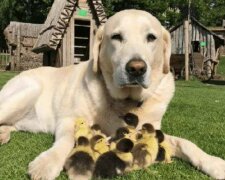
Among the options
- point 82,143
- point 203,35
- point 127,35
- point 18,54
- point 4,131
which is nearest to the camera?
point 82,143

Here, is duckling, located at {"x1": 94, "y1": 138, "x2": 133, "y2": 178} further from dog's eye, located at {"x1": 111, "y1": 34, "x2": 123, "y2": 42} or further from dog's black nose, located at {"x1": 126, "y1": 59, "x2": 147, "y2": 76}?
dog's eye, located at {"x1": 111, "y1": 34, "x2": 123, "y2": 42}

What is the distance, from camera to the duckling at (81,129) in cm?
397

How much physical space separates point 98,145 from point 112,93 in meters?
0.99

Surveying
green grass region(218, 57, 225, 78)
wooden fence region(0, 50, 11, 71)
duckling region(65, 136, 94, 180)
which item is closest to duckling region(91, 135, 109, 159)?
duckling region(65, 136, 94, 180)

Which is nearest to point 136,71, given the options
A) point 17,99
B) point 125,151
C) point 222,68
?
point 125,151

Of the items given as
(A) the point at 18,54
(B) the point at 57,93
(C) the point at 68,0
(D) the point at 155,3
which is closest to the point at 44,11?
(D) the point at 155,3

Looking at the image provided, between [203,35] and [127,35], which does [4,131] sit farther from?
[203,35]

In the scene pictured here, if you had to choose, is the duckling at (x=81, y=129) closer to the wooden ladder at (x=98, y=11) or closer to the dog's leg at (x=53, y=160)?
the dog's leg at (x=53, y=160)

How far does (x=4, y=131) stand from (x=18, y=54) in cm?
2139

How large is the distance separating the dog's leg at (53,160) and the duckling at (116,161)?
1.05 feet

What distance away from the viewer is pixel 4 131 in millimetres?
4871

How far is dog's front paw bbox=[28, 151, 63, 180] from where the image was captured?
10.4 feet

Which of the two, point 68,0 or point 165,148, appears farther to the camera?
point 68,0

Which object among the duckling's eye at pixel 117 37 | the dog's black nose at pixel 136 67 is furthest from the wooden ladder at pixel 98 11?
the dog's black nose at pixel 136 67
